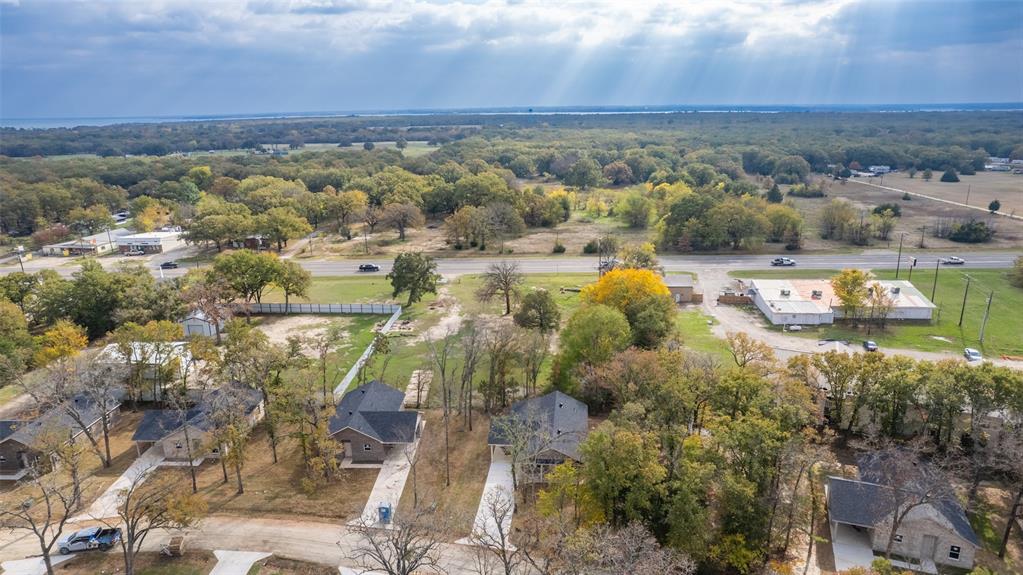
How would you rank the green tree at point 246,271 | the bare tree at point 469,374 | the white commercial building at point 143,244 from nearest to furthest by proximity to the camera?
the bare tree at point 469,374 → the green tree at point 246,271 → the white commercial building at point 143,244

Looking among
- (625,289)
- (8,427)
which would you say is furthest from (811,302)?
(8,427)

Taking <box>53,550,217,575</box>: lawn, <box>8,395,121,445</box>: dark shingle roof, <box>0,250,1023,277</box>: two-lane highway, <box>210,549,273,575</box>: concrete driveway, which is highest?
<box>8,395,121,445</box>: dark shingle roof

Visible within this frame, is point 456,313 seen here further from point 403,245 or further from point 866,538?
point 866,538

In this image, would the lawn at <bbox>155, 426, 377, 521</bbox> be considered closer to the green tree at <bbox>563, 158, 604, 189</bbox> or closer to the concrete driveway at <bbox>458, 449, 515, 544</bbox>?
the concrete driveway at <bbox>458, 449, 515, 544</bbox>

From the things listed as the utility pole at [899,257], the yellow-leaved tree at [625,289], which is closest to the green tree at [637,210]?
the utility pole at [899,257]

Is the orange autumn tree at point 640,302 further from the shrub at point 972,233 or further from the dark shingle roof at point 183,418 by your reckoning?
the shrub at point 972,233

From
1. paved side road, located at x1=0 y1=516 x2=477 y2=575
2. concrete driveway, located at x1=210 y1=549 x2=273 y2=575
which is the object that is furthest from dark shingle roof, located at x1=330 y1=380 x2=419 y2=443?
concrete driveway, located at x1=210 y1=549 x2=273 y2=575

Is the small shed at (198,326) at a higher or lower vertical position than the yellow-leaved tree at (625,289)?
lower
